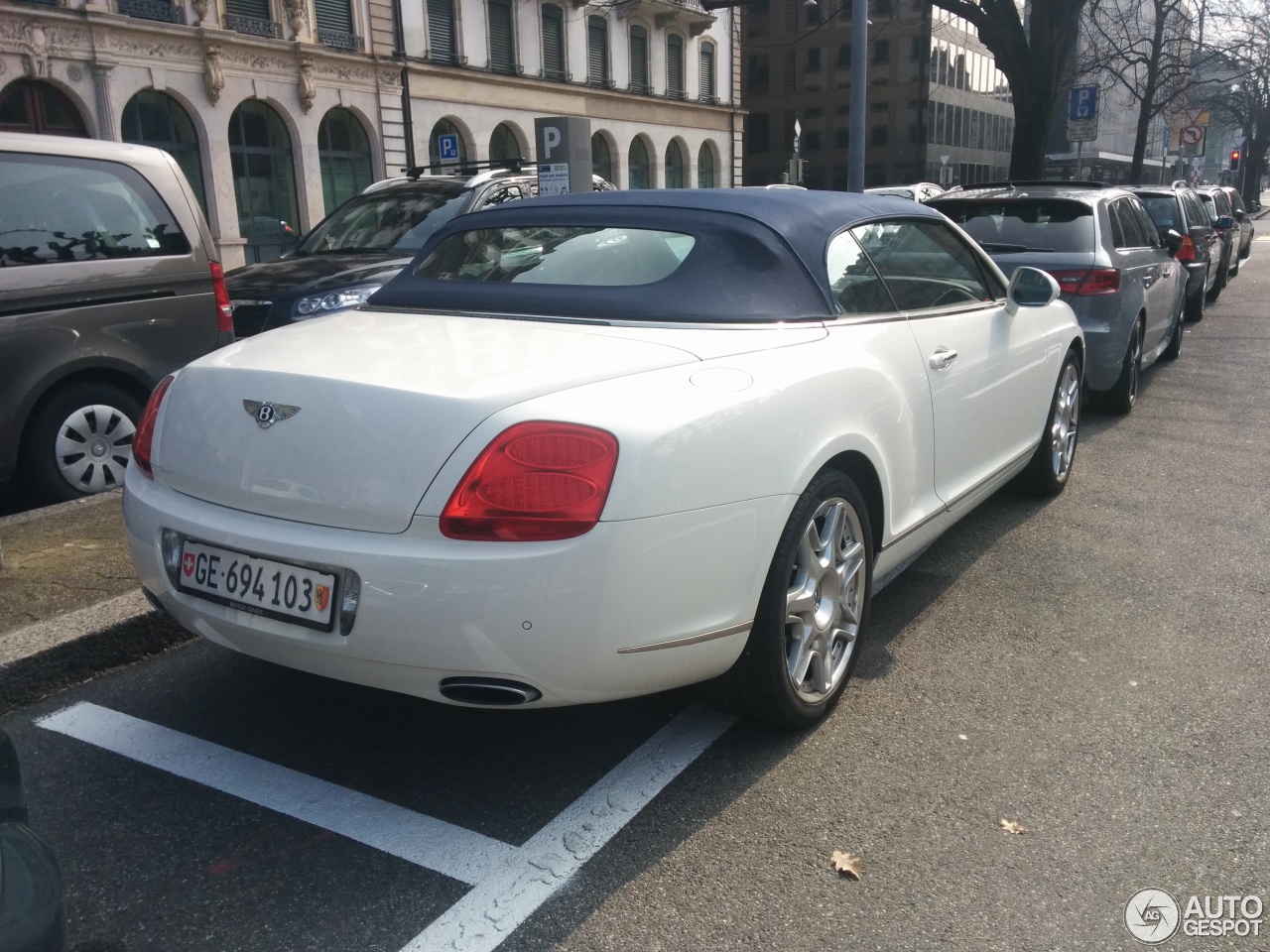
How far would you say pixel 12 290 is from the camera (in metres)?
5.24

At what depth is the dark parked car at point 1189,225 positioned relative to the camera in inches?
514

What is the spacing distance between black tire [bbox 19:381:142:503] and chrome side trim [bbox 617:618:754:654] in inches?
161

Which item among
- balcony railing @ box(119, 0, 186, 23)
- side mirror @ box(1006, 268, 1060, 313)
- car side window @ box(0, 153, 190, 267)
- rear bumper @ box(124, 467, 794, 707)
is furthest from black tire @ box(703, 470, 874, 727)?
balcony railing @ box(119, 0, 186, 23)

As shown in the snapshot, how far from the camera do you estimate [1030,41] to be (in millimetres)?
16938

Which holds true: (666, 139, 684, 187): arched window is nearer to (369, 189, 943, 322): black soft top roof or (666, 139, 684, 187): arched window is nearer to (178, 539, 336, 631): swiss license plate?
(369, 189, 943, 322): black soft top roof

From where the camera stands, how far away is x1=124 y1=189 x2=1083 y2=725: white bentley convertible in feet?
8.41

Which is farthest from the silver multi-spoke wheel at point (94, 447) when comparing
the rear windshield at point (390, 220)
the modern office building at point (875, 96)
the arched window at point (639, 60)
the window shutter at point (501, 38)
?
the modern office building at point (875, 96)

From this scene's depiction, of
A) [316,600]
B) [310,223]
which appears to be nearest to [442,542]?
[316,600]

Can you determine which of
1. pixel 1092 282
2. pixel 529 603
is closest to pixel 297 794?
pixel 529 603

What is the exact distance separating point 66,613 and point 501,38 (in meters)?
32.8

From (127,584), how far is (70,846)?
5.38 ft

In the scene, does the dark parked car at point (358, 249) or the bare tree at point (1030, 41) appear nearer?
the dark parked car at point (358, 249)

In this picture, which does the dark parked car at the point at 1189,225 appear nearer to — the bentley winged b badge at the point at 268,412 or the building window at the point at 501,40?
the bentley winged b badge at the point at 268,412

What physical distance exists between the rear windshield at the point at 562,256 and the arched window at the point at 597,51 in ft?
117
